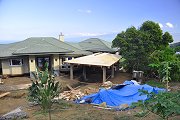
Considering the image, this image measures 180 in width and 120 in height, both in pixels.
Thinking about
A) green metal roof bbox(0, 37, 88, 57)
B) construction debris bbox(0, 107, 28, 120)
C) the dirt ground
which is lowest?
the dirt ground

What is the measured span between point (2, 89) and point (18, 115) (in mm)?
7638

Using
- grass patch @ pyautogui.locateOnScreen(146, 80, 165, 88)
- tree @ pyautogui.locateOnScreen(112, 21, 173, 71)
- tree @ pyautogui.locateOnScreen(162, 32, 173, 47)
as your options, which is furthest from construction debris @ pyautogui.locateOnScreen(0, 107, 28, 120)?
tree @ pyautogui.locateOnScreen(162, 32, 173, 47)

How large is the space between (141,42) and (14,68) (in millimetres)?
13255

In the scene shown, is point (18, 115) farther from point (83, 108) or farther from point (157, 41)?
point (157, 41)

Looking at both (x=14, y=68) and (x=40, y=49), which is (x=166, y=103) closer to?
(x=40, y=49)

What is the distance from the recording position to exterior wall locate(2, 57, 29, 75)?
73.9ft

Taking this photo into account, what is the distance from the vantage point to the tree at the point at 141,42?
70.2 feet

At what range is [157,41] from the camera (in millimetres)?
22672

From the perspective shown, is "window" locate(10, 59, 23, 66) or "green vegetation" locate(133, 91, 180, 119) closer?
"green vegetation" locate(133, 91, 180, 119)

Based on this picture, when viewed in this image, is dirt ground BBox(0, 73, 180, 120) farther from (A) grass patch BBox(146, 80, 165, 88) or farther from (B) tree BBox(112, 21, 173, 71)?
(B) tree BBox(112, 21, 173, 71)

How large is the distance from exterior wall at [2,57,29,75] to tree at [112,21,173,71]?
10.0 meters

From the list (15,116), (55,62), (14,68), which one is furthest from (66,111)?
(14,68)

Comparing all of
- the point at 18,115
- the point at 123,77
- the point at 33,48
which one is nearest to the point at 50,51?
the point at 33,48

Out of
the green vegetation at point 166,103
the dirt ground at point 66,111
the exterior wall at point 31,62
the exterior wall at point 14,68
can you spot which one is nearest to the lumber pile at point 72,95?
the dirt ground at point 66,111
